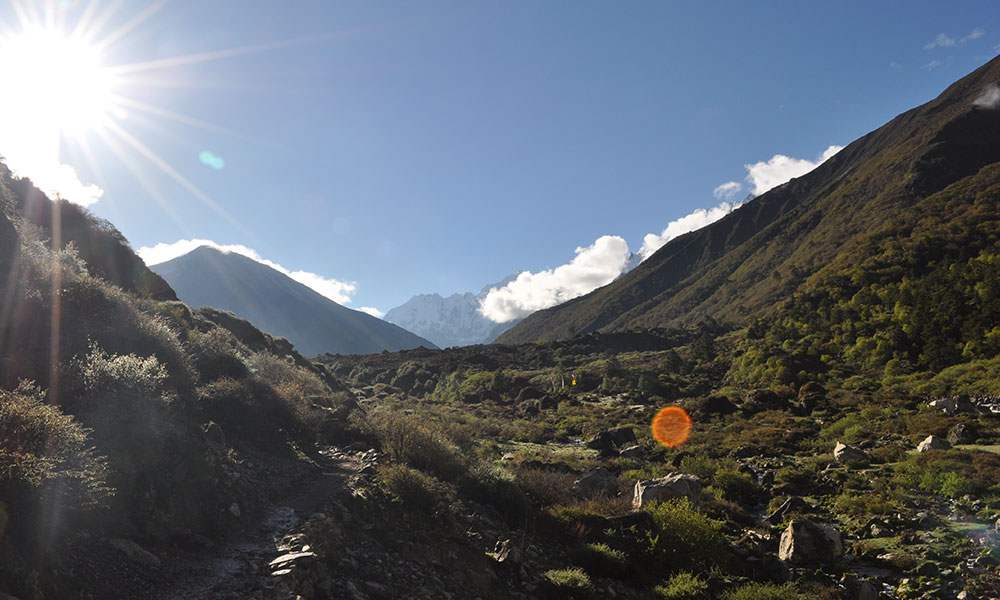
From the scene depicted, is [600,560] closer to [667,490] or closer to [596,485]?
[667,490]

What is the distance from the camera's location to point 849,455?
60.8 ft

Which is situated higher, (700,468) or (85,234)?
(85,234)

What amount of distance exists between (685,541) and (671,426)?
78.0 ft

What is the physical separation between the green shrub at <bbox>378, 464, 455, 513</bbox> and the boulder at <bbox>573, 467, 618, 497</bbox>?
5422mm

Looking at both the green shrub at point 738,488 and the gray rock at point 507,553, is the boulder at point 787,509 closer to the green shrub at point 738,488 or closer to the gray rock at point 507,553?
the green shrub at point 738,488

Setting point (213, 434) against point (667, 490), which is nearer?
point (213, 434)

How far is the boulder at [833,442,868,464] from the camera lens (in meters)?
18.1

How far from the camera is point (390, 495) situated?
35.4 feet

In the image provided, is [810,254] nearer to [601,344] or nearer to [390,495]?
[601,344]

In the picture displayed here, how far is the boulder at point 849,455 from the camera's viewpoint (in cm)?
1809

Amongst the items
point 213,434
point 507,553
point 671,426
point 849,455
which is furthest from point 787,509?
point 671,426

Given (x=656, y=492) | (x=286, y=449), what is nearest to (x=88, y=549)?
(x=286, y=449)

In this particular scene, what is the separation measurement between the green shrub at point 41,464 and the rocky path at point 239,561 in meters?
1.69

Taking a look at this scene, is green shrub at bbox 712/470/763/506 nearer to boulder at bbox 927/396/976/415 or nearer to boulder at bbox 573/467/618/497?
boulder at bbox 573/467/618/497
